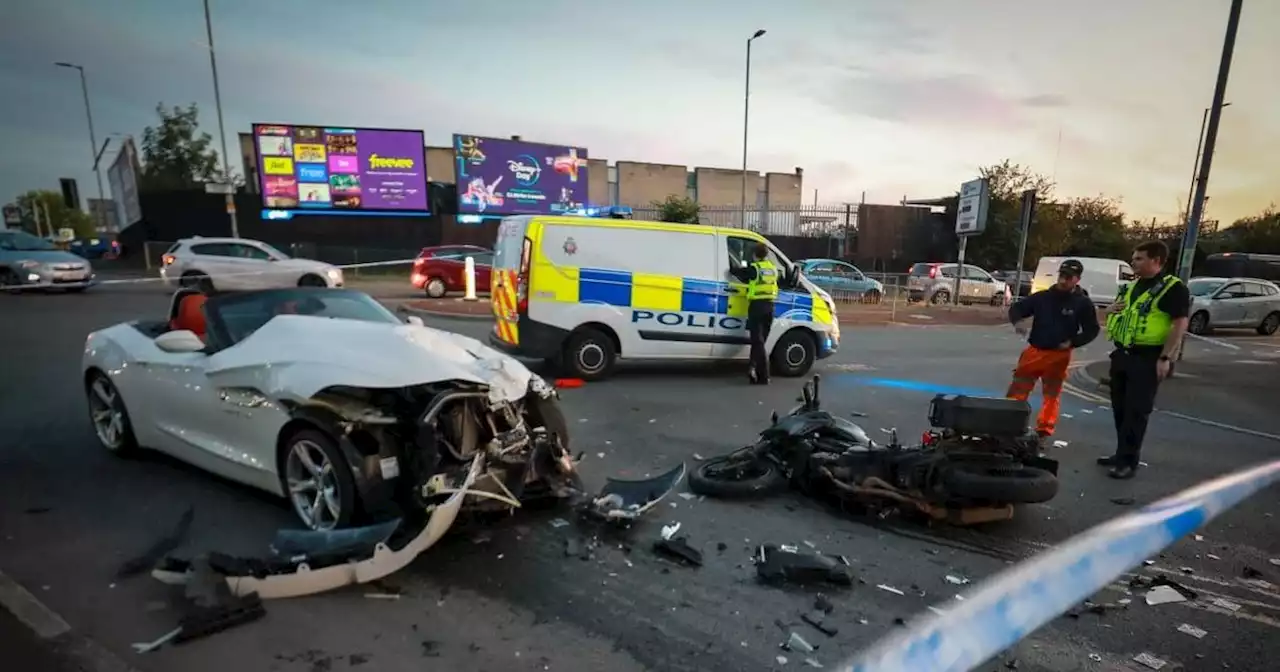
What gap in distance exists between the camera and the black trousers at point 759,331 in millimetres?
8086

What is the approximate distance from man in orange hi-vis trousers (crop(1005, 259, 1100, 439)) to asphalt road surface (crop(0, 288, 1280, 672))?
0.65 m

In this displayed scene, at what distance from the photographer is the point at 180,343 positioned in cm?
423

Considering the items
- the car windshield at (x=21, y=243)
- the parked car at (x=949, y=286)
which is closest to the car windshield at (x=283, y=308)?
the car windshield at (x=21, y=243)

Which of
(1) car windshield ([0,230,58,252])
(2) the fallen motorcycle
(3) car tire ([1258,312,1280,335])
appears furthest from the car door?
(1) car windshield ([0,230,58,252])

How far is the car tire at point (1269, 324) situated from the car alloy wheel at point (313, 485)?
23.0m

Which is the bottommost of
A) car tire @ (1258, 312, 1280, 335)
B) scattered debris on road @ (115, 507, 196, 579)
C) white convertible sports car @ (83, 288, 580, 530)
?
car tire @ (1258, 312, 1280, 335)

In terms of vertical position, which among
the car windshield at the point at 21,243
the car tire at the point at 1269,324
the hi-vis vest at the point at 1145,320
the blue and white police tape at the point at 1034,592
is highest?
the car windshield at the point at 21,243

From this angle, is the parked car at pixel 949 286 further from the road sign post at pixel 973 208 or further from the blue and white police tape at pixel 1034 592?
the blue and white police tape at pixel 1034 592

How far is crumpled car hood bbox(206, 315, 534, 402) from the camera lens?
11.4 ft

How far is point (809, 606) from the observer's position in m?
3.02

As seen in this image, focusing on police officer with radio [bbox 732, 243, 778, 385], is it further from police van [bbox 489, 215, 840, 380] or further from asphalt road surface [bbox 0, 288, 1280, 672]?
asphalt road surface [bbox 0, 288, 1280, 672]

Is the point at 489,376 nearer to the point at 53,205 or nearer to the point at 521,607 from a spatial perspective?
the point at 521,607

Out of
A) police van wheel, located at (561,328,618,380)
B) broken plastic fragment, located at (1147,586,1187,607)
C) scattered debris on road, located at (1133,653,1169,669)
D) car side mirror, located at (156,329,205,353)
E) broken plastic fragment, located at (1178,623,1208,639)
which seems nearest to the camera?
scattered debris on road, located at (1133,653,1169,669)

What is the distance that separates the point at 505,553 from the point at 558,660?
0.98 meters
